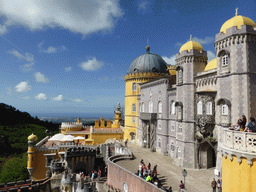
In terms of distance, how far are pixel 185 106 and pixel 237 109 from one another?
6.74m

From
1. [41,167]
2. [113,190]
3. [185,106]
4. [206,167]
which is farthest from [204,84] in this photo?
[41,167]

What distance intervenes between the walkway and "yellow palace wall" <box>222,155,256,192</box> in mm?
7601

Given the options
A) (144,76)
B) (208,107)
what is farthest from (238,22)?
(144,76)

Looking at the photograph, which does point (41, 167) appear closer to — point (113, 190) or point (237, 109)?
point (113, 190)

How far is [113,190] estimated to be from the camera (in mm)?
21109

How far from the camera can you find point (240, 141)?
8.14 metres

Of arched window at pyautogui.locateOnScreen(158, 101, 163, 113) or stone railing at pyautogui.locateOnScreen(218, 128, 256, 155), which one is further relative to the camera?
arched window at pyautogui.locateOnScreen(158, 101, 163, 113)

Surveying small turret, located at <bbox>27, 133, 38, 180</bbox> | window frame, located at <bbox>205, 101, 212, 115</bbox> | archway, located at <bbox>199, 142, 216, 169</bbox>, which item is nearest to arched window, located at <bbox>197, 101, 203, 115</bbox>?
window frame, located at <bbox>205, 101, 212, 115</bbox>

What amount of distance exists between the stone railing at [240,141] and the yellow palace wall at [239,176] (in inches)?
19.7

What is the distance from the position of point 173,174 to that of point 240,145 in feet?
42.2

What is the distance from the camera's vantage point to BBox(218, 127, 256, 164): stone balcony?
775 centimetres

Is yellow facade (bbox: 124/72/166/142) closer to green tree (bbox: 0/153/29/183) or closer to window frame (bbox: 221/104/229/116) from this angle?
window frame (bbox: 221/104/229/116)

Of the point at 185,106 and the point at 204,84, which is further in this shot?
the point at 185,106

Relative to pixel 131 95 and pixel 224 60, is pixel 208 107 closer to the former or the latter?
pixel 224 60
